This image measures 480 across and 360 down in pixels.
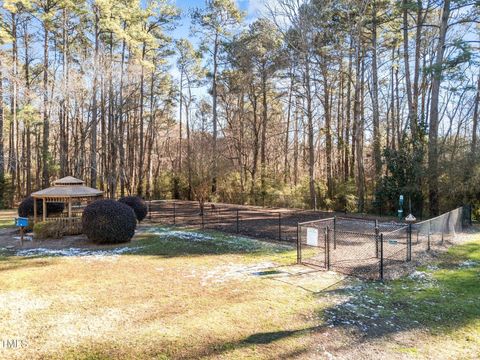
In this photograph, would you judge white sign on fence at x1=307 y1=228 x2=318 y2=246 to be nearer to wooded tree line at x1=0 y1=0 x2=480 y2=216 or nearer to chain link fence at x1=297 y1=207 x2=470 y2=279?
chain link fence at x1=297 y1=207 x2=470 y2=279

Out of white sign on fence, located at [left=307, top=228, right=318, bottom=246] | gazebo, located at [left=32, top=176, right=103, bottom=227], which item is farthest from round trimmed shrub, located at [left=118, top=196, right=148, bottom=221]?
white sign on fence, located at [left=307, top=228, right=318, bottom=246]

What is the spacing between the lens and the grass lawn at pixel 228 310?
400 cm

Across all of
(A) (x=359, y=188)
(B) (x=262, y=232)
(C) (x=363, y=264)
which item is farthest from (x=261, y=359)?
(A) (x=359, y=188)

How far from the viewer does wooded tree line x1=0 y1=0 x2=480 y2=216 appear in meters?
15.3

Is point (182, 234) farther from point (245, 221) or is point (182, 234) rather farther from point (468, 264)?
point (468, 264)

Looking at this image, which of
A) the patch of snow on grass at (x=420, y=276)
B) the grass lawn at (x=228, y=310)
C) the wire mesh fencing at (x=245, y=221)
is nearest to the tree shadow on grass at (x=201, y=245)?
the grass lawn at (x=228, y=310)

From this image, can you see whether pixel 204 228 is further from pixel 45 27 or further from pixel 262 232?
pixel 45 27

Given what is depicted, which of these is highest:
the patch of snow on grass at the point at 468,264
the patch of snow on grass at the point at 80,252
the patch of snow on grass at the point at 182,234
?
the patch of snow on grass at the point at 182,234

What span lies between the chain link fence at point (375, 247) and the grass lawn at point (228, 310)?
52cm

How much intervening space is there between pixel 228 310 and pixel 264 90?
20.6 m

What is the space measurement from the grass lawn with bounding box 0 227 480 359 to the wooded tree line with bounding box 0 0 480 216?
876 centimetres

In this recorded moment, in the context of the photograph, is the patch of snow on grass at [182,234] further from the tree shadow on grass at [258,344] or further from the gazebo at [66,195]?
the tree shadow on grass at [258,344]

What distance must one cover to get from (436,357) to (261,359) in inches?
80.5

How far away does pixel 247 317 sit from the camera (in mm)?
4855
